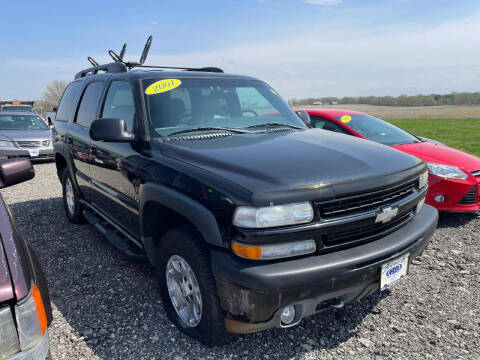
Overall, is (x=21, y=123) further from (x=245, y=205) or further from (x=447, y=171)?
(x=245, y=205)

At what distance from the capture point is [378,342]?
2.61m

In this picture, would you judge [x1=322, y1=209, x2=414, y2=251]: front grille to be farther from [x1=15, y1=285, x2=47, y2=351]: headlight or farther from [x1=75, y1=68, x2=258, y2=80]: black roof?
[x1=75, y1=68, x2=258, y2=80]: black roof

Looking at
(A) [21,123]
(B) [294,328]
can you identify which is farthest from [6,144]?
(B) [294,328]

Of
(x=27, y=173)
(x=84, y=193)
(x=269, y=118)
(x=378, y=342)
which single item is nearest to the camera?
(x=27, y=173)

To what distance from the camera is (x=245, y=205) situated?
1.99m

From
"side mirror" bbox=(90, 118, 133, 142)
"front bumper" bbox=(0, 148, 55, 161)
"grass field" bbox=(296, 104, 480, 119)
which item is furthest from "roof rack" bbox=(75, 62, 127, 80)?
"grass field" bbox=(296, 104, 480, 119)

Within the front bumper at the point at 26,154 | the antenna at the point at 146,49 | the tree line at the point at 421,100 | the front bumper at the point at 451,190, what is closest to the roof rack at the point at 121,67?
the antenna at the point at 146,49

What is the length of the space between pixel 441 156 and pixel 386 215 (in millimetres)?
3237

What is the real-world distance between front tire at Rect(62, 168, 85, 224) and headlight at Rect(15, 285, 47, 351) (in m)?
3.48

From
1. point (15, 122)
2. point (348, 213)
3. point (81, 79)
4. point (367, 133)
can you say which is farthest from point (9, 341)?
point (15, 122)

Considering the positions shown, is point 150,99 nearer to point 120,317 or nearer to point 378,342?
point 120,317

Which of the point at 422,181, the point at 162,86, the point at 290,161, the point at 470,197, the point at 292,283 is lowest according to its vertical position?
the point at 470,197

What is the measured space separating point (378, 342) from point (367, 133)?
382 centimetres

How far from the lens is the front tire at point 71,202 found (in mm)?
4914
